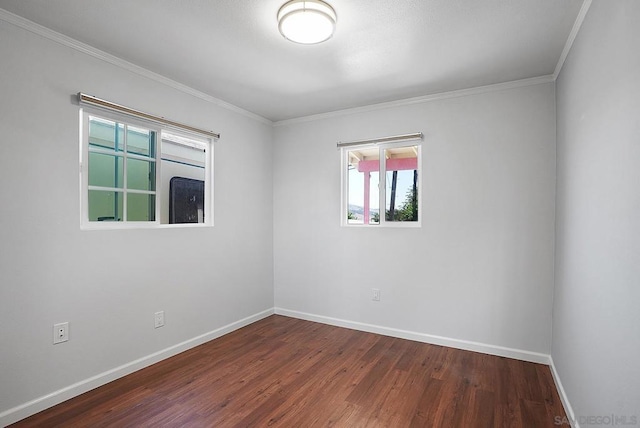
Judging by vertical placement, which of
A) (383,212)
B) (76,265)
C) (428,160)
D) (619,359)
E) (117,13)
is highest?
(117,13)

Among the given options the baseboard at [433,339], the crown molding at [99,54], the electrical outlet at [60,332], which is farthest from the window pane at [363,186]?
the electrical outlet at [60,332]

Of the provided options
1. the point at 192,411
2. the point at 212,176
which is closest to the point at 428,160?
the point at 212,176

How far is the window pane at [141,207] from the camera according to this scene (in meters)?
2.72

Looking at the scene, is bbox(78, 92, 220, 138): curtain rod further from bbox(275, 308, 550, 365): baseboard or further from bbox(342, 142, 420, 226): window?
bbox(275, 308, 550, 365): baseboard

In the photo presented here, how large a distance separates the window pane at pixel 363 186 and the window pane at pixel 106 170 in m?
2.34

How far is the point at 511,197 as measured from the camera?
2961 millimetres

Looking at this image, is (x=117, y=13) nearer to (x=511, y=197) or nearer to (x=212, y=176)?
(x=212, y=176)

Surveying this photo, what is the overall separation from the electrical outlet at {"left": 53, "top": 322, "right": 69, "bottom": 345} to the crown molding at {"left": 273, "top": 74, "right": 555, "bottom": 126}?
307cm

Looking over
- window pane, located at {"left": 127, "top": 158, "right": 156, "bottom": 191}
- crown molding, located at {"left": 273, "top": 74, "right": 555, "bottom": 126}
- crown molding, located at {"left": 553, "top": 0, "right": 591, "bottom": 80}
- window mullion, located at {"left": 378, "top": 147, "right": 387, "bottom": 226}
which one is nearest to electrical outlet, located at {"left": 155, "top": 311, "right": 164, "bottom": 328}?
window pane, located at {"left": 127, "top": 158, "right": 156, "bottom": 191}

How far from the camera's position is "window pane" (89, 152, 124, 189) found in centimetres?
247

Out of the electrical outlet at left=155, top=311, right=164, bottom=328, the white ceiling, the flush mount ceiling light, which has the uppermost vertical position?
the white ceiling

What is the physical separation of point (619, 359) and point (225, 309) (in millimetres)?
3212

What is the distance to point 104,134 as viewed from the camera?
255cm

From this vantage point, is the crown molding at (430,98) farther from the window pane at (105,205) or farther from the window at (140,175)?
the window pane at (105,205)
